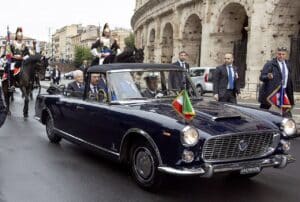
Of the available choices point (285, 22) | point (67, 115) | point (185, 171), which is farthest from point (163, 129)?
point (285, 22)

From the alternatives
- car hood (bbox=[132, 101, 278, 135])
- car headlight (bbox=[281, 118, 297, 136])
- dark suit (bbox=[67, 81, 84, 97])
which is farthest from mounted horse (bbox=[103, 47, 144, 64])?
car headlight (bbox=[281, 118, 297, 136])

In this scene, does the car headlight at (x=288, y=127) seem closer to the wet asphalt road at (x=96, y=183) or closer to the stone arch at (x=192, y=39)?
the wet asphalt road at (x=96, y=183)

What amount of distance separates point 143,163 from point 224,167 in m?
1.04

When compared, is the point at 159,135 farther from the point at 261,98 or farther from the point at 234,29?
the point at 234,29

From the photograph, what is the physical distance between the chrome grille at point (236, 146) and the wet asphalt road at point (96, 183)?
0.49 m

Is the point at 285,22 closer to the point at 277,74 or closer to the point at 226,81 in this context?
the point at 277,74

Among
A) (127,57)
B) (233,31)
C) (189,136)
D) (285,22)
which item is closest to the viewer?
(189,136)

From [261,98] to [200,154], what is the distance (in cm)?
544

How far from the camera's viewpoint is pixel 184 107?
5.10 metres

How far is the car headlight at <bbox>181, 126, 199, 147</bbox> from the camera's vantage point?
4938mm

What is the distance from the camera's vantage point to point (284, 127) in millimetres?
5719

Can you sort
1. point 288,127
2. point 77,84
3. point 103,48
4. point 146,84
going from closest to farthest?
point 288,127 < point 146,84 < point 77,84 < point 103,48

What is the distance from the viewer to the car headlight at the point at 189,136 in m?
4.94

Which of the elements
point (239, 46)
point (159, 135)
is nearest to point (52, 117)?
point (159, 135)
